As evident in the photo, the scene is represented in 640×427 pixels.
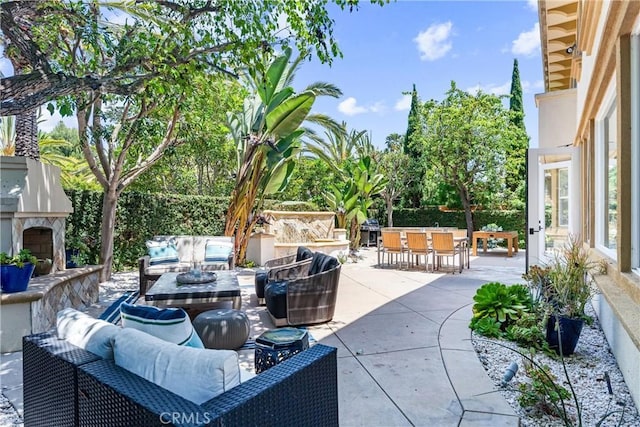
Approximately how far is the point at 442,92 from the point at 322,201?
21.6ft

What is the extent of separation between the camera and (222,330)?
3805mm

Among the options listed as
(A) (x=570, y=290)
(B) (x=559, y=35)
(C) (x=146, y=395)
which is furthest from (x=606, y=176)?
(C) (x=146, y=395)

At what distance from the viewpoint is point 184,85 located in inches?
180

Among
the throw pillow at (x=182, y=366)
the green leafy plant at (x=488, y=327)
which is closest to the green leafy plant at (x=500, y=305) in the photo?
the green leafy plant at (x=488, y=327)

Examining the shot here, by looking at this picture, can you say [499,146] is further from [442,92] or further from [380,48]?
[380,48]

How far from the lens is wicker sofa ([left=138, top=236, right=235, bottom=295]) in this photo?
21.5ft

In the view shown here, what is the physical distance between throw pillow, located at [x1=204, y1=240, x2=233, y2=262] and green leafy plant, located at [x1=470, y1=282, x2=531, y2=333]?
485 centimetres

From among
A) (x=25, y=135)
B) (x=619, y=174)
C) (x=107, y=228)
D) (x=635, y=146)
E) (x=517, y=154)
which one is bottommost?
(x=107, y=228)

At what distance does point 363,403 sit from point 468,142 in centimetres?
1341

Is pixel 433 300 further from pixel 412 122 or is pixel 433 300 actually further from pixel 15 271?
pixel 412 122

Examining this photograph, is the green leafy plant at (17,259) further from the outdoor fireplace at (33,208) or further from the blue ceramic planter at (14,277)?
the outdoor fireplace at (33,208)

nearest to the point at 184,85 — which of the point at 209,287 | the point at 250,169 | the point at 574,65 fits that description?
the point at 209,287

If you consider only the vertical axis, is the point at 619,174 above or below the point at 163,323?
above

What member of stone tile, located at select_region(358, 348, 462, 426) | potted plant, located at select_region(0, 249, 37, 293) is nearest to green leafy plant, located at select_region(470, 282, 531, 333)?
stone tile, located at select_region(358, 348, 462, 426)
